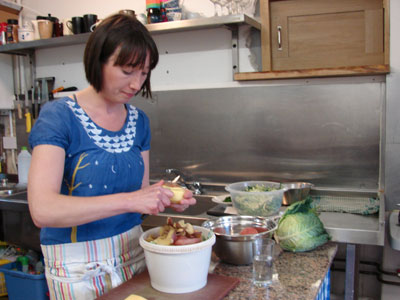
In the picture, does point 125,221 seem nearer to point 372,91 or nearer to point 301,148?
point 301,148

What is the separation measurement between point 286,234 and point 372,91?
4.04 ft

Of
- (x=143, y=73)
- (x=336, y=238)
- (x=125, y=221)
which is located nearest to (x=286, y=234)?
(x=336, y=238)

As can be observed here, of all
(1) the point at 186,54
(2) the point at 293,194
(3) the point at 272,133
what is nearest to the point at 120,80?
(2) the point at 293,194

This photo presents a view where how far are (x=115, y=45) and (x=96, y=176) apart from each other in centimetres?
40

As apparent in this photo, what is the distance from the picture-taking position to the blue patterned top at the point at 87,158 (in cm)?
122

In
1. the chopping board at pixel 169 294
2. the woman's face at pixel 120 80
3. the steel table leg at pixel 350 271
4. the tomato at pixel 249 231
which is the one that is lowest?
the steel table leg at pixel 350 271

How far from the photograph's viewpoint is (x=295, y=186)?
2221 mm

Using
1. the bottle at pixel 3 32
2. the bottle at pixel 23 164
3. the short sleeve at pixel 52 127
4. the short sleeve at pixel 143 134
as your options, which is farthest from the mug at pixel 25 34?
the short sleeve at pixel 52 127

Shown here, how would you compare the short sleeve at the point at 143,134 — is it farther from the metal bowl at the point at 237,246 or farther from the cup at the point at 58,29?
the cup at the point at 58,29

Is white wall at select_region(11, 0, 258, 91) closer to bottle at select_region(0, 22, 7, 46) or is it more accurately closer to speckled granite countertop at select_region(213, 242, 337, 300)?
bottle at select_region(0, 22, 7, 46)

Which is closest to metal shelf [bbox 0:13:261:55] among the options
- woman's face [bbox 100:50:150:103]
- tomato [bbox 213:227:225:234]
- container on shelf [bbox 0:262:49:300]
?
woman's face [bbox 100:50:150:103]

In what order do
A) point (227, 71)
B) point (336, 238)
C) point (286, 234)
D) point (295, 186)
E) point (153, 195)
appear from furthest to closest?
point (227, 71), point (295, 186), point (336, 238), point (286, 234), point (153, 195)

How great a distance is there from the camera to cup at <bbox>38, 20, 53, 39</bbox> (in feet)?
9.64

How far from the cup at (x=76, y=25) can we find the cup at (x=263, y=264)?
2.14 metres
